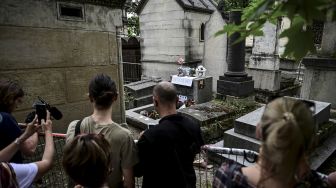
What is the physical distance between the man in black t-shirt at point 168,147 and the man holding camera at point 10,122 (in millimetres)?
1058

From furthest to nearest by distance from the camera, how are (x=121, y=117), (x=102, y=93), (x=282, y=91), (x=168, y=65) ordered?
1. (x=168, y=65)
2. (x=282, y=91)
3. (x=121, y=117)
4. (x=102, y=93)

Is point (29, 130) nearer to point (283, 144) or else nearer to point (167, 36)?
point (283, 144)

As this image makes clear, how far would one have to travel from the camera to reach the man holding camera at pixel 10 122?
6.68ft

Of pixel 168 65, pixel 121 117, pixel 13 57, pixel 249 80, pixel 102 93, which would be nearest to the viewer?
pixel 102 93

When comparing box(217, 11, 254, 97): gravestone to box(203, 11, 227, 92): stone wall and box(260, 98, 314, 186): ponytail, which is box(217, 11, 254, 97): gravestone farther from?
box(260, 98, 314, 186): ponytail

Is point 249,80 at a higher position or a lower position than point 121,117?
higher

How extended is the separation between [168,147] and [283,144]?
3.27ft

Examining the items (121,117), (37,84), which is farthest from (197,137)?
(121,117)

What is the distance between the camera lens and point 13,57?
3.95m

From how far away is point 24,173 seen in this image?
1778 mm

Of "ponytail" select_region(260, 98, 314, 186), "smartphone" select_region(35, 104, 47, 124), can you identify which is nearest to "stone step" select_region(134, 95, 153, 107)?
"smartphone" select_region(35, 104, 47, 124)

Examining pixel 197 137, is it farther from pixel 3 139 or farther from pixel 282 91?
pixel 282 91

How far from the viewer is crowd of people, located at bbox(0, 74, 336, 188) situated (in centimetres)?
120

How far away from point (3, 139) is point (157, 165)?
1.33m
